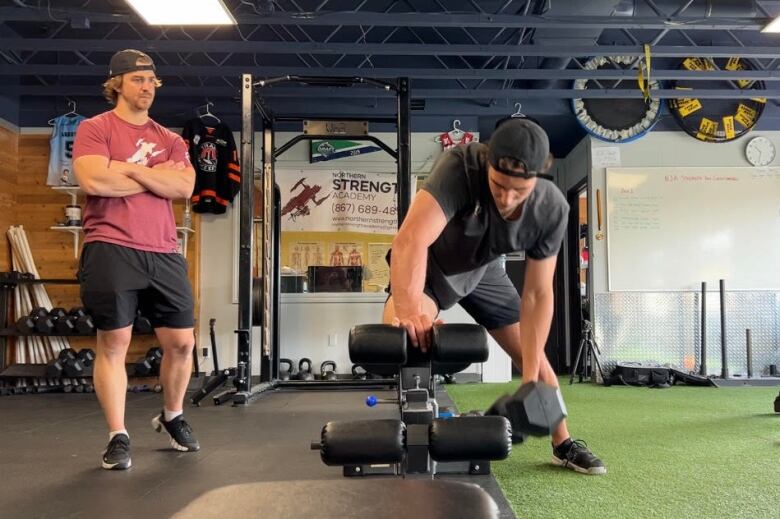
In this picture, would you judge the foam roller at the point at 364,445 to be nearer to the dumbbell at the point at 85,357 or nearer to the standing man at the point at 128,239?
the standing man at the point at 128,239

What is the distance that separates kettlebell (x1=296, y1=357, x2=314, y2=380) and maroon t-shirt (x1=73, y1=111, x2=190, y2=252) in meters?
2.87

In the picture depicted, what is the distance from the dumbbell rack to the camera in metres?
4.34

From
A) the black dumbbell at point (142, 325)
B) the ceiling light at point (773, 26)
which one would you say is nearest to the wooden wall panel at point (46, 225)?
the black dumbbell at point (142, 325)

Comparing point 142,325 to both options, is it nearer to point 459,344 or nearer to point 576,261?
point 459,344

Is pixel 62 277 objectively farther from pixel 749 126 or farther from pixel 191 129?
pixel 749 126

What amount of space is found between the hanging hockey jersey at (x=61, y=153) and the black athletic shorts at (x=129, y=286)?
3604 millimetres

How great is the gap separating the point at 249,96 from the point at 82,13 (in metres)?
1.09

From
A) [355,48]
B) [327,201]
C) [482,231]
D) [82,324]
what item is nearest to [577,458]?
[482,231]

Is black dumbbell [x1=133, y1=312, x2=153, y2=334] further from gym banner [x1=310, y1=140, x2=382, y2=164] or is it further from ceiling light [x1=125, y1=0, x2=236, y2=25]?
ceiling light [x1=125, y1=0, x2=236, y2=25]

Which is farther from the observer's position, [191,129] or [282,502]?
[191,129]

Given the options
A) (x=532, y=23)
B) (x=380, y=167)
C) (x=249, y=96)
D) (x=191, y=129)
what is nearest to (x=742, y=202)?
(x=532, y=23)

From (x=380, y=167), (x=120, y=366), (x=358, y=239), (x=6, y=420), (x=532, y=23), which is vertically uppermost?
(x=532, y=23)

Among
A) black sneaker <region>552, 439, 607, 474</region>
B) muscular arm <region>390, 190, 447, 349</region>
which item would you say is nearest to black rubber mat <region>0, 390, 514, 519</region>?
black sneaker <region>552, 439, 607, 474</region>

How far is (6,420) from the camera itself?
120 inches
